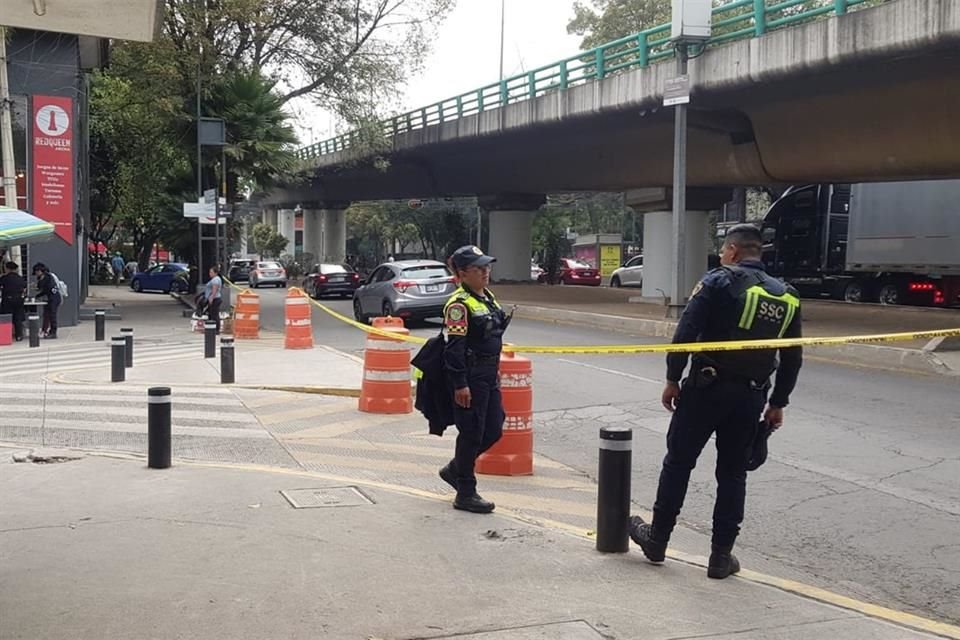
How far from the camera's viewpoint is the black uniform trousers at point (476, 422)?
6.21 meters

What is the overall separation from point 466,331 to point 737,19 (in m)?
17.1

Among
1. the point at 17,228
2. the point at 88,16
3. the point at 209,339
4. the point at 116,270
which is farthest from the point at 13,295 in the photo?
the point at 116,270

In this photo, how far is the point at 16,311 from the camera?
63.8ft

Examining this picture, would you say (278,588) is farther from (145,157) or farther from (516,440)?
(145,157)

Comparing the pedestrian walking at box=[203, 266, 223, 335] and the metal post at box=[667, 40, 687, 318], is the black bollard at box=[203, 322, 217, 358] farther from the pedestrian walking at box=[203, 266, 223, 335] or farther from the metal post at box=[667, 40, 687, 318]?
the metal post at box=[667, 40, 687, 318]

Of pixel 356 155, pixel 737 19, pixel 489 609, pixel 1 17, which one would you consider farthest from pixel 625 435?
pixel 356 155

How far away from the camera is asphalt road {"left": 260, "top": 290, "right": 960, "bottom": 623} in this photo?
5.62 metres

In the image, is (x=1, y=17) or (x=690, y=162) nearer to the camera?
(x=1, y=17)

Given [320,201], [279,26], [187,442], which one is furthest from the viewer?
[320,201]

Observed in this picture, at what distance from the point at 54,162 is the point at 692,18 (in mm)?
14497

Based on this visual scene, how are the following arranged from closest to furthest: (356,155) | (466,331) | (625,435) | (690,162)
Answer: (625,435)
(466,331)
(690,162)
(356,155)

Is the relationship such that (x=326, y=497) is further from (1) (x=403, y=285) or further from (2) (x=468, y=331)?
(1) (x=403, y=285)

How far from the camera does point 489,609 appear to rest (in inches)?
180

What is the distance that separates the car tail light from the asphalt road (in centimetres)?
722
